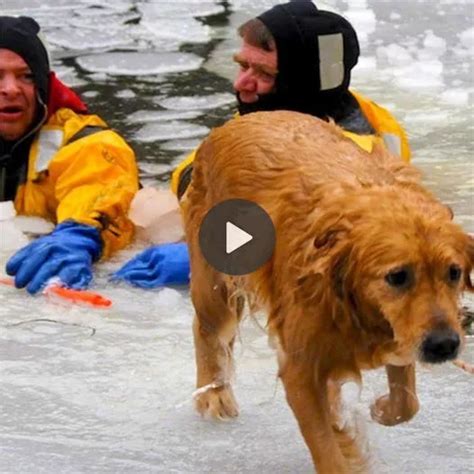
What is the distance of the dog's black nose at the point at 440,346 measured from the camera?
3.42 m

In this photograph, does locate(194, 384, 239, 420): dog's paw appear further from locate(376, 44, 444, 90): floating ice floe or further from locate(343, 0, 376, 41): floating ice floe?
locate(343, 0, 376, 41): floating ice floe

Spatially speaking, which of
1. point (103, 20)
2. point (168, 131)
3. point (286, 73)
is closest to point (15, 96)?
point (286, 73)

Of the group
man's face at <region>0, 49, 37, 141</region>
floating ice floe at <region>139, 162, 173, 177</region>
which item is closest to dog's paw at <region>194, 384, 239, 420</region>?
man's face at <region>0, 49, 37, 141</region>

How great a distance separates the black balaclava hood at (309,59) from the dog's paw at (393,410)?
212 cm

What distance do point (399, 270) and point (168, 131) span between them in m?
5.17

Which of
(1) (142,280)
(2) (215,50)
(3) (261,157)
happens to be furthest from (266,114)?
(2) (215,50)

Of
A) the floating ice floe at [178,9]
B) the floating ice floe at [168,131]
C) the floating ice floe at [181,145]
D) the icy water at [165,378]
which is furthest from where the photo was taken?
the floating ice floe at [178,9]

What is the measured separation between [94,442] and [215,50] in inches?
267

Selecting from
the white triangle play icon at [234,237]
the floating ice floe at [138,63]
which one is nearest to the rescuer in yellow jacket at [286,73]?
the white triangle play icon at [234,237]

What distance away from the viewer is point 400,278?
3494 mm

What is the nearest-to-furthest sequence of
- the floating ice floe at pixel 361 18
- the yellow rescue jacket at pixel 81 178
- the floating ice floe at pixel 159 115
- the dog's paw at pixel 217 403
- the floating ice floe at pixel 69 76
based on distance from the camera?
the dog's paw at pixel 217 403 → the yellow rescue jacket at pixel 81 178 → the floating ice floe at pixel 159 115 → the floating ice floe at pixel 69 76 → the floating ice floe at pixel 361 18

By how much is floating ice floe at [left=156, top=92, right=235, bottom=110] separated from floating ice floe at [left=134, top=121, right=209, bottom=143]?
0.43m
